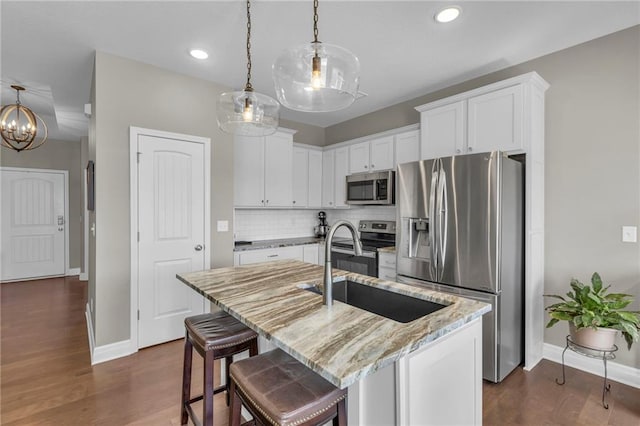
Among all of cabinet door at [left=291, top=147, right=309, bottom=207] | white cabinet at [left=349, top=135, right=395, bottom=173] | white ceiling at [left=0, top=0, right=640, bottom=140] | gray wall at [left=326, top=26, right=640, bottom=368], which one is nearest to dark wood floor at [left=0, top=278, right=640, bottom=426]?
gray wall at [left=326, top=26, right=640, bottom=368]

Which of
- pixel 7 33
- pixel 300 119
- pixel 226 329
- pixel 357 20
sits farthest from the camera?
pixel 300 119

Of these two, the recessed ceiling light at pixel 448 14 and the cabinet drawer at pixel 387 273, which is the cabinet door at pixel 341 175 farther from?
the recessed ceiling light at pixel 448 14

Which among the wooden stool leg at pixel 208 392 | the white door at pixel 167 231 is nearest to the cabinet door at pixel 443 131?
the white door at pixel 167 231

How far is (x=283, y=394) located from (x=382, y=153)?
330 centimetres

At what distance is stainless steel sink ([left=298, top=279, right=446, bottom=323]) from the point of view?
161 cm

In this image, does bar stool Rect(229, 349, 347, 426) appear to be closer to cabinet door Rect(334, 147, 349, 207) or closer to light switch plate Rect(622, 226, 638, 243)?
light switch plate Rect(622, 226, 638, 243)

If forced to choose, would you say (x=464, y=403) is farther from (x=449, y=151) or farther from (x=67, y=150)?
(x=67, y=150)

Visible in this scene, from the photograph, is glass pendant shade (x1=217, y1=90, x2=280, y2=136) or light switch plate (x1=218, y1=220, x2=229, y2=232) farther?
light switch plate (x1=218, y1=220, x2=229, y2=232)

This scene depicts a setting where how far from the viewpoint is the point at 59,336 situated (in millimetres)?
3193

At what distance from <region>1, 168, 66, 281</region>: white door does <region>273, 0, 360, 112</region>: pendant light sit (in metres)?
6.55

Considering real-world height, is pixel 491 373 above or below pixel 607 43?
below

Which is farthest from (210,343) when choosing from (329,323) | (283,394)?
(329,323)

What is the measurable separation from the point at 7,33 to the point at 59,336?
9.26ft

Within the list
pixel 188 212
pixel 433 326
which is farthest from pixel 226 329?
pixel 188 212
